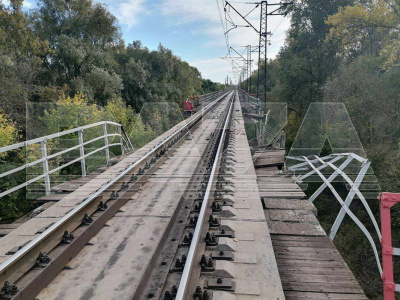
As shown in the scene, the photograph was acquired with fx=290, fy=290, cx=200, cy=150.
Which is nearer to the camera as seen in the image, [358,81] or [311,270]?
[311,270]

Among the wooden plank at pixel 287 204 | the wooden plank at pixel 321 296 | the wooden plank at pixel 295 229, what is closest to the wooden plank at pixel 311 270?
the wooden plank at pixel 321 296

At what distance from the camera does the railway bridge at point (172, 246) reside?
226 centimetres

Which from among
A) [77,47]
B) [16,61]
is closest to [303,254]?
[16,61]

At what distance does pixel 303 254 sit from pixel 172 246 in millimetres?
1300

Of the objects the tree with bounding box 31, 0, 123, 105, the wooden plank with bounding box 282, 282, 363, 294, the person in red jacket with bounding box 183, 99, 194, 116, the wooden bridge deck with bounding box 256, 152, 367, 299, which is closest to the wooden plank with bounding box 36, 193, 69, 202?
the wooden bridge deck with bounding box 256, 152, 367, 299

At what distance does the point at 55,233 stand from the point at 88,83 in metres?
18.2

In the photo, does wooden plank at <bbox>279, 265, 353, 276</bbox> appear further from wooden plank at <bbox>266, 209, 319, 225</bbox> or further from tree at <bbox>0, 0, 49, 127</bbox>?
tree at <bbox>0, 0, 49, 127</bbox>

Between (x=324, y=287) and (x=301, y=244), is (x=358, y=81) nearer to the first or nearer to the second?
(x=301, y=244)

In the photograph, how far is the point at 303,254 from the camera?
9.34 feet

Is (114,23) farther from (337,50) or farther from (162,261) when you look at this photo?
(162,261)

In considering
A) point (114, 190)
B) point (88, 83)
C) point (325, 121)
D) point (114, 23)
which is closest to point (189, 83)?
point (114, 23)

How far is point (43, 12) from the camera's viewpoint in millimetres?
19328

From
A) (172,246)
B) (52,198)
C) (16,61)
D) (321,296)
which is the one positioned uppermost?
(16,61)

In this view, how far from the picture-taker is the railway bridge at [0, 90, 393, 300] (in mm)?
2264
